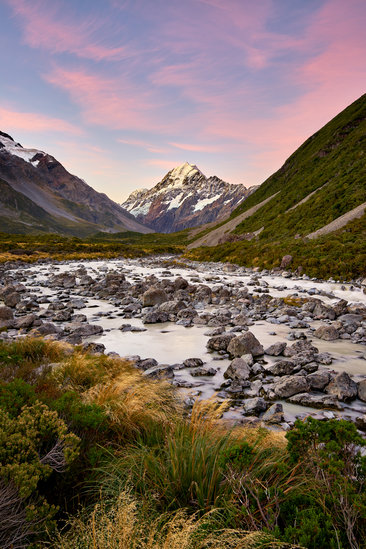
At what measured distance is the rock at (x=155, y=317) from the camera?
15.8 meters

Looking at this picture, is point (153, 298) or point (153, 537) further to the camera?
point (153, 298)

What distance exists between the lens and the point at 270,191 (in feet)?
305

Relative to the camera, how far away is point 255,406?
22.3 feet

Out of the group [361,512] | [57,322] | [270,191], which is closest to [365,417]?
[361,512]

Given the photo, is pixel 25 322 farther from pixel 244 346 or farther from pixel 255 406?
pixel 255 406

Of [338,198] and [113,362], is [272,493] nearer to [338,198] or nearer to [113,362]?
[113,362]

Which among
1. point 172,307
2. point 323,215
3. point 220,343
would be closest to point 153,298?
point 172,307

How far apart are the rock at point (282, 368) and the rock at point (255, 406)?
6.34 ft

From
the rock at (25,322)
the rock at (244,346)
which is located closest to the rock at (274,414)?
the rock at (244,346)

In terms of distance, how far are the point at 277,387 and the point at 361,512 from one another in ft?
17.9

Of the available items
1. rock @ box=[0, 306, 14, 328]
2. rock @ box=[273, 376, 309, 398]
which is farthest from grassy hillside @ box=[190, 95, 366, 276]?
rock @ box=[0, 306, 14, 328]

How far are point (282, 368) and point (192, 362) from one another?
2.76 metres

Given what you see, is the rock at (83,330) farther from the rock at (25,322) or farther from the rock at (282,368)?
the rock at (282,368)

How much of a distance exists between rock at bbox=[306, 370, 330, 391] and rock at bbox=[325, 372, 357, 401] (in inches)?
5.1
